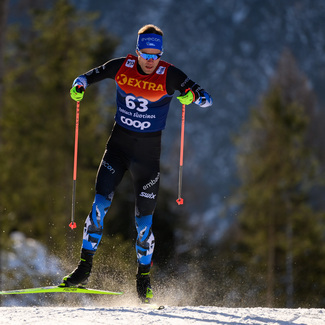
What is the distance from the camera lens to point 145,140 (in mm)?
5684

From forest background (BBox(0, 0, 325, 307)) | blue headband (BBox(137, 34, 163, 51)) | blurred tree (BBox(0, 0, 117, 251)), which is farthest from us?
blurred tree (BBox(0, 0, 117, 251))

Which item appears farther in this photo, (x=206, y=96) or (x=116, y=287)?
(x=116, y=287)

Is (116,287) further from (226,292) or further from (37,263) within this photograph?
(37,263)

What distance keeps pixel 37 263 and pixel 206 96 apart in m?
11.1

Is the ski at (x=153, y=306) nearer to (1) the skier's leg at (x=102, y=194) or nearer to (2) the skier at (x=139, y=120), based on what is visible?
(2) the skier at (x=139, y=120)

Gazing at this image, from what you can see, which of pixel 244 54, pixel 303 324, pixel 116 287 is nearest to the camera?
pixel 303 324

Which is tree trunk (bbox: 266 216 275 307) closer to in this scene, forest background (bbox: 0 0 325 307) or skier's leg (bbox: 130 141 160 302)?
forest background (bbox: 0 0 325 307)

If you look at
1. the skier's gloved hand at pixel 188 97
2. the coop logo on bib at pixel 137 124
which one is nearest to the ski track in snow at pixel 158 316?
the coop logo on bib at pixel 137 124

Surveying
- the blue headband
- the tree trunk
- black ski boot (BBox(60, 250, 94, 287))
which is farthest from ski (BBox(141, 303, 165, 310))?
the tree trunk

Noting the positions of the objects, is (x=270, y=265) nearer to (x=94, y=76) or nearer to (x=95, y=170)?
(x=95, y=170)

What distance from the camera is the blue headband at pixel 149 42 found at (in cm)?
548

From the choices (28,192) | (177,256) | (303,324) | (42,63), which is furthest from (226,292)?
(42,63)

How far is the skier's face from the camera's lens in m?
5.50

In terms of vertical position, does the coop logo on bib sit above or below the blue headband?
below
